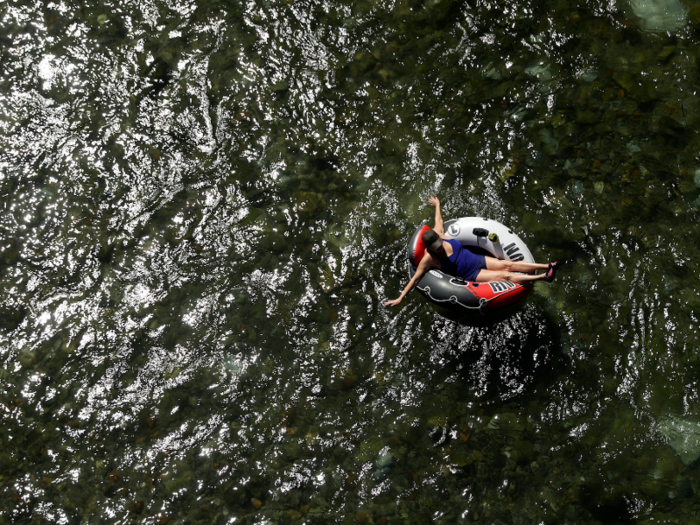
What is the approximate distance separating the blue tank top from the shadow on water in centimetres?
67

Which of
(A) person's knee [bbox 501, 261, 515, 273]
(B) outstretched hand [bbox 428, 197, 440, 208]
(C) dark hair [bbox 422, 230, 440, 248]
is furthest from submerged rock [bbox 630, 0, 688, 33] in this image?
(C) dark hair [bbox 422, 230, 440, 248]

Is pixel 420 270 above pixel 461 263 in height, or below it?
above

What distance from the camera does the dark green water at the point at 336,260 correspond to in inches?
208

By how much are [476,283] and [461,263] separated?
27 cm

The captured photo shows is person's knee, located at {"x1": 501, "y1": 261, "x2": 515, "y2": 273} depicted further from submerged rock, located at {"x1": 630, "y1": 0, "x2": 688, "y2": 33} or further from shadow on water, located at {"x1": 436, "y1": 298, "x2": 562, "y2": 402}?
submerged rock, located at {"x1": 630, "y1": 0, "x2": 688, "y2": 33}

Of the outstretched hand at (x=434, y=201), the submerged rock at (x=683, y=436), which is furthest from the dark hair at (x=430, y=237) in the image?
the submerged rock at (x=683, y=436)

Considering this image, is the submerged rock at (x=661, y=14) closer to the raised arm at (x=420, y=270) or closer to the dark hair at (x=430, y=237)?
the dark hair at (x=430, y=237)

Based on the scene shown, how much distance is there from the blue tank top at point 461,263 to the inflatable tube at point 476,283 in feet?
0.24

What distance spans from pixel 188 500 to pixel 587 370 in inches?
179

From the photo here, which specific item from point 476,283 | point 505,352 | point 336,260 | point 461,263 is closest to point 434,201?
point 461,263

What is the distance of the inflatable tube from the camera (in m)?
5.12

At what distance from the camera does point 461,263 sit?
17.5 ft

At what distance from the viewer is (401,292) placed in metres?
5.96

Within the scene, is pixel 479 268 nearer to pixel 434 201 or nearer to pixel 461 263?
pixel 461 263
